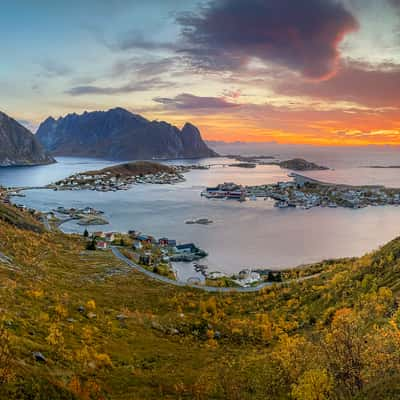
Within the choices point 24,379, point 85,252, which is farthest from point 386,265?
point 85,252

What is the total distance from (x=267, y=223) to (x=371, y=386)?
179 ft

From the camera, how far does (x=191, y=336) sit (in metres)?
17.6

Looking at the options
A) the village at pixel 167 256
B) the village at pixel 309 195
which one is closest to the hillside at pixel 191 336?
the village at pixel 167 256

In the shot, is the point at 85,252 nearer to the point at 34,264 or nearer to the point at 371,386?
the point at 34,264

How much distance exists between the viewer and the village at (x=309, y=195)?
82.3m

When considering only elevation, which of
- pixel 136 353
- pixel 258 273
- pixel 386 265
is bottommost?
pixel 258 273

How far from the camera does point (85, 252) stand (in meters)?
36.2

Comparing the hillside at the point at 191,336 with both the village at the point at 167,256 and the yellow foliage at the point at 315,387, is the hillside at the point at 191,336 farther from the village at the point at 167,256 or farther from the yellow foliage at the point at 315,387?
the village at the point at 167,256

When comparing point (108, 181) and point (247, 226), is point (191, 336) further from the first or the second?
point (108, 181)

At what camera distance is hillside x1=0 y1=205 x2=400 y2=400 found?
9.29 m

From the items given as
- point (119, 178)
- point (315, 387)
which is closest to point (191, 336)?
point (315, 387)

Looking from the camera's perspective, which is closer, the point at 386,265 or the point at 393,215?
the point at 386,265

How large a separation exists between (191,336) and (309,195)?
260 ft

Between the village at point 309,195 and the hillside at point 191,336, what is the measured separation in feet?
186
